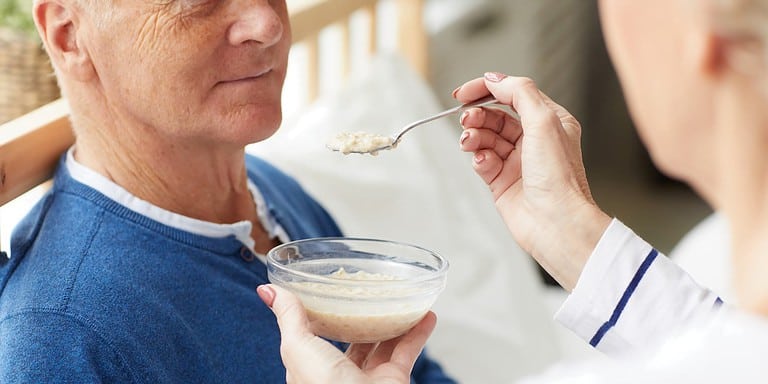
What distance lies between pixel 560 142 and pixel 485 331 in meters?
0.78

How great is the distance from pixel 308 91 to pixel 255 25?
889mm

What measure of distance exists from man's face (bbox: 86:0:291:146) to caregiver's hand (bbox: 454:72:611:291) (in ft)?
0.89

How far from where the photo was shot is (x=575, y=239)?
48.3 inches

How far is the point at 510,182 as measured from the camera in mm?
1330

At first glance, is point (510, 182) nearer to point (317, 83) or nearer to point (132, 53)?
point (132, 53)

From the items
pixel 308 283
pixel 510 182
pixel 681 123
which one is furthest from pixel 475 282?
pixel 681 123

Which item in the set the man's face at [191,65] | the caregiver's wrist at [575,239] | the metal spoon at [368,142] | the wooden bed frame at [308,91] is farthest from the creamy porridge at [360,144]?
the wooden bed frame at [308,91]

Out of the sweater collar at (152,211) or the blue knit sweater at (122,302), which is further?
the sweater collar at (152,211)

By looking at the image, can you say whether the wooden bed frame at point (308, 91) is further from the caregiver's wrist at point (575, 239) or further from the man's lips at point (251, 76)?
the caregiver's wrist at point (575, 239)

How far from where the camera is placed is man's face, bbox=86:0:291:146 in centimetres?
125

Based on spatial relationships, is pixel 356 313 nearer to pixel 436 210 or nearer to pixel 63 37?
pixel 63 37

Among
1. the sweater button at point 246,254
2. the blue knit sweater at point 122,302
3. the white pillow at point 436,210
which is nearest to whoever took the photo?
the blue knit sweater at point 122,302

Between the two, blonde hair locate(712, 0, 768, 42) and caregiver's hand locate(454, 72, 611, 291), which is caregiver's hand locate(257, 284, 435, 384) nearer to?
caregiver's hand locate(454, 72, 611, 291)

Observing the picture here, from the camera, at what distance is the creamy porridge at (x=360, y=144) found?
1288 millimetres
